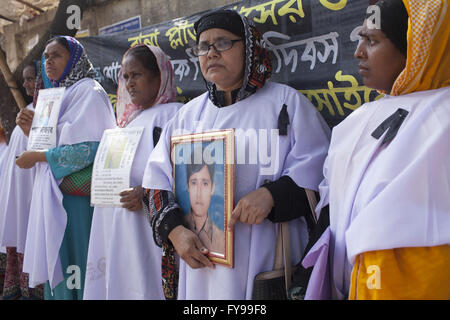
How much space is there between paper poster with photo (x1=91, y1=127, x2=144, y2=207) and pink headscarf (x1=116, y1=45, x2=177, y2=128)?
19cm

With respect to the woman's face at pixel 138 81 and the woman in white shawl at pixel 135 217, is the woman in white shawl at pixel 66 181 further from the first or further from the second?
the woman's face at pixel 138 81

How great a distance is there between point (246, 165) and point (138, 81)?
43.6 inches

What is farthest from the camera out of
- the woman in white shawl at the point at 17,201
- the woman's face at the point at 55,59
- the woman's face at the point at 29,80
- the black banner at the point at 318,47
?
the woman's face at the point at 29,80

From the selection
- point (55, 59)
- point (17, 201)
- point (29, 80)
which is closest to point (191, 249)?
point (55, 59)

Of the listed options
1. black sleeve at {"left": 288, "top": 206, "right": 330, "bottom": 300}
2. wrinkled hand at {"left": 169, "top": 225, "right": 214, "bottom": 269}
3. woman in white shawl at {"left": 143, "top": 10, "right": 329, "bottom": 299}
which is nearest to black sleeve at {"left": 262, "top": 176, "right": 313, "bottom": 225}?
woman in white shawl at {"left": 143, "top": 10, "right": 329, "bottom": 299}

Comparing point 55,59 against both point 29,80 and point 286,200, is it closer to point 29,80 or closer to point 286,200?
point 29,80

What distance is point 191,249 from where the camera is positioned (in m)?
1.55

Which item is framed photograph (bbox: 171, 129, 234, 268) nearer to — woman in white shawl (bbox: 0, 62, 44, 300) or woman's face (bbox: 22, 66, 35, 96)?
woman in white shawl (bbox: 0, 62, 44, 300)

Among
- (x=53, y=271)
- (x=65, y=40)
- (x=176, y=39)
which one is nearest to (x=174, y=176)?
(x=53, y=271)

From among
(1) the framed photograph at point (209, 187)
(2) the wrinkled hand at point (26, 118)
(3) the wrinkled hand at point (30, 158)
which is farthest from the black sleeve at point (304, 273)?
(2) the wrinkled hand at point (26, 118)

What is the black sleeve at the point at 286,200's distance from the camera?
4.72 feet

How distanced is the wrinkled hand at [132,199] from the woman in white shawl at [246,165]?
9.4 inches

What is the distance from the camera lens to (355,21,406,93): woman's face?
1.21 m

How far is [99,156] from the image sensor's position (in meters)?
2.23
